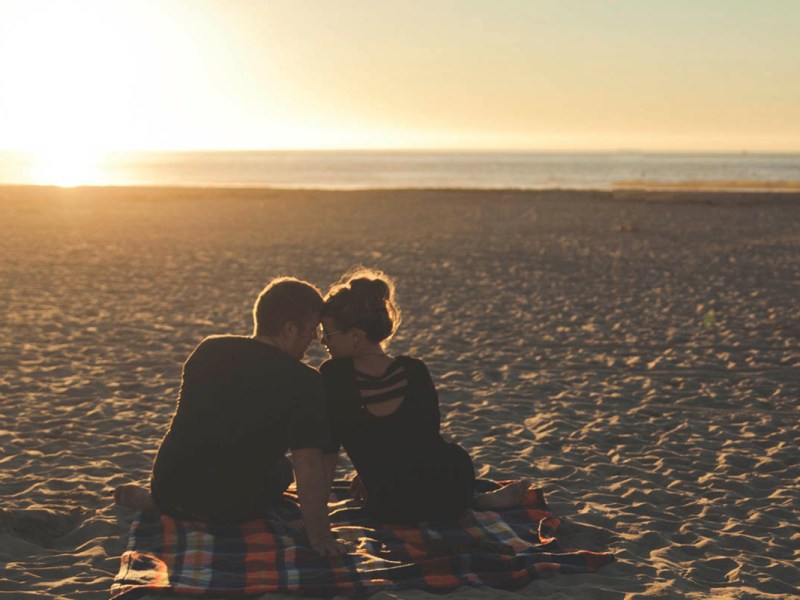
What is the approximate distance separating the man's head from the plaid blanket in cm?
102

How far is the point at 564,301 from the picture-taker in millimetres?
13859

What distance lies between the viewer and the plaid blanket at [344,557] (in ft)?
13.9

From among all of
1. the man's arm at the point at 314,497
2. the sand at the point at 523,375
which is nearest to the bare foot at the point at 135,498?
the sand at the point at 523,375

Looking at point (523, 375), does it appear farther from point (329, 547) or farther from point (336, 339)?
point (329, 547)

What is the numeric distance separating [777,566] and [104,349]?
7.52 metres

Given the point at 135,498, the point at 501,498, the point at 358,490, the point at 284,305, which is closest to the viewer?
the point at 284,305

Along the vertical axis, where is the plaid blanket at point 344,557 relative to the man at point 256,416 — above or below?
below

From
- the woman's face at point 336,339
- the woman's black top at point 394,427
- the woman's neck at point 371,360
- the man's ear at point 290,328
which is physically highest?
the man's ear at point 290,328

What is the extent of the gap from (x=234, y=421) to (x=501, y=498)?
1.65 metres

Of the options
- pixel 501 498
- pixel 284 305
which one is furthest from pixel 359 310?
pixel 501 498

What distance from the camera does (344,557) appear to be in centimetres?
452

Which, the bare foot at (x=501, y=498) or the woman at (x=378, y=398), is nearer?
the woman at (x=378, y=398)

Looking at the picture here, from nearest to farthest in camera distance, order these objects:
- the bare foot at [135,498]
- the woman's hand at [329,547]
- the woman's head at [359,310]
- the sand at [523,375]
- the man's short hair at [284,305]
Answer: the woman's hand at [329,547], the man's short hair at [284,305], the woman's head at [359,310], the sand at [523,375], the bare foot at [135,498]

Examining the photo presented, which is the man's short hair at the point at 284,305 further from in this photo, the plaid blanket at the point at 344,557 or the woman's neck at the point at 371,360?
the plaid blanket at the point at 344,557
